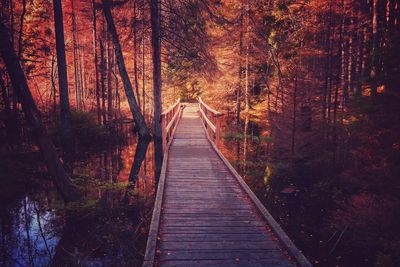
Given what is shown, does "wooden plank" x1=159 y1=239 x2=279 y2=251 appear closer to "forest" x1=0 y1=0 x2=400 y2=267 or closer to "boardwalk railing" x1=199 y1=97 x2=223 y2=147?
"forest" x1=0 y1=0 x2=400 y2=267

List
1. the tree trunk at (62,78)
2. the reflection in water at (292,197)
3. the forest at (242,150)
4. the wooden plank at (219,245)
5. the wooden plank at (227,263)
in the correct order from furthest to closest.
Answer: the tree trunk at (62,78)
the reflection in water at (292,197)
the forest at (242,150)
the wooden plank at (219,245)
the wooden plank at (227,263)

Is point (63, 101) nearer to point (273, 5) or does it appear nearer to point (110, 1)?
point (110, 1)

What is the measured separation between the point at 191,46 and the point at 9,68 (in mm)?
10477

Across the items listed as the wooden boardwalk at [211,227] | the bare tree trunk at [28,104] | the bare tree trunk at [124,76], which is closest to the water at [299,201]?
the wooden boardwalk at [211,227]

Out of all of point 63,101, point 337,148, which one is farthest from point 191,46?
point 337,148

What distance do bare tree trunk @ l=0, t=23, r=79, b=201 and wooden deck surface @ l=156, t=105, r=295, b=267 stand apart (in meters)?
3.05

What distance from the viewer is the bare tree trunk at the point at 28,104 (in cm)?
764

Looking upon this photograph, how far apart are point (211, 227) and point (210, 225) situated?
9 cm

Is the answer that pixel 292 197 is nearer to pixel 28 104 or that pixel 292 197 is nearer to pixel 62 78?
pixel 28 104

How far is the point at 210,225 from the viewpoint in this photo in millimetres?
5754

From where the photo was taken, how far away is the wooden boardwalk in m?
4.62

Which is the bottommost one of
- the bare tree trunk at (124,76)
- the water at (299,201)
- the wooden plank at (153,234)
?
the water at (299,201)

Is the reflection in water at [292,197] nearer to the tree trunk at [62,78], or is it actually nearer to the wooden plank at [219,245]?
the wooden plank at [219,245]

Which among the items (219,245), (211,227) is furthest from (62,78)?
(219,245)
